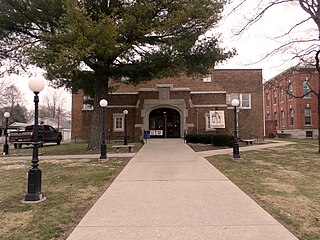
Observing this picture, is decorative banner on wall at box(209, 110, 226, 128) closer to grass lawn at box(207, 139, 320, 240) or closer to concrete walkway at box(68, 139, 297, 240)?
grass lawn at box(207, 139, 320, 240)

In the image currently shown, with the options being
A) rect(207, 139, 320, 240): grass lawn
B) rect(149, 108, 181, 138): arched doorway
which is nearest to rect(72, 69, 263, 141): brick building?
rect(149, 108, 181, 138): arched doorway

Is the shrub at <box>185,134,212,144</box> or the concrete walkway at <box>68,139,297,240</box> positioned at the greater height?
the shrub at <box>185,134,212,144</box>

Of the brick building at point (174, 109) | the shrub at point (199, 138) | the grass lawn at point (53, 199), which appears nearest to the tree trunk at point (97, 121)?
the grass lawn at point (53, 199)

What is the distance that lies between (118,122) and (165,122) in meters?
4.50

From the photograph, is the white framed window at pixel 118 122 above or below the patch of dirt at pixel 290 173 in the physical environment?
above

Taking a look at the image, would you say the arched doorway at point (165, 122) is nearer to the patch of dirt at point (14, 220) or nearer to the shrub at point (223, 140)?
the shrub at point (223, 140)

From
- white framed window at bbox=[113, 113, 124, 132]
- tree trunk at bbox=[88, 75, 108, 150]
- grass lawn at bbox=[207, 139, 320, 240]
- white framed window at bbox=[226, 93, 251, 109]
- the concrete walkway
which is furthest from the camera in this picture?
white framed window at bbox=[226, 93, 251, 109]

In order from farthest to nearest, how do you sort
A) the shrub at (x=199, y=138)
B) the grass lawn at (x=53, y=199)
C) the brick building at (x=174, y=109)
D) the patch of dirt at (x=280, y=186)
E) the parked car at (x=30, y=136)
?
the brick building at (x=174, y=109), the shrub at (x=199, y=138), the parked car at (x=30, y=136), the patch of dirt at (x=280, y=186), the grass lawn at (x=53, y=199)

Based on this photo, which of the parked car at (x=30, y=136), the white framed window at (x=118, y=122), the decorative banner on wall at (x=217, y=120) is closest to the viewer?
the parked car at (x=30, y=136)

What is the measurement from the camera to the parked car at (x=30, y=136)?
19.1 meters

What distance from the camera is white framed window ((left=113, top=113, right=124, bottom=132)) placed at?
26.3 metres

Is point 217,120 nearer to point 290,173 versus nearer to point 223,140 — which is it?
point 223,140

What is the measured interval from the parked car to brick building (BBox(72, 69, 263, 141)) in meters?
3.82

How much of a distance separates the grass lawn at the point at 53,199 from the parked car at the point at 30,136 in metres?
6.84
